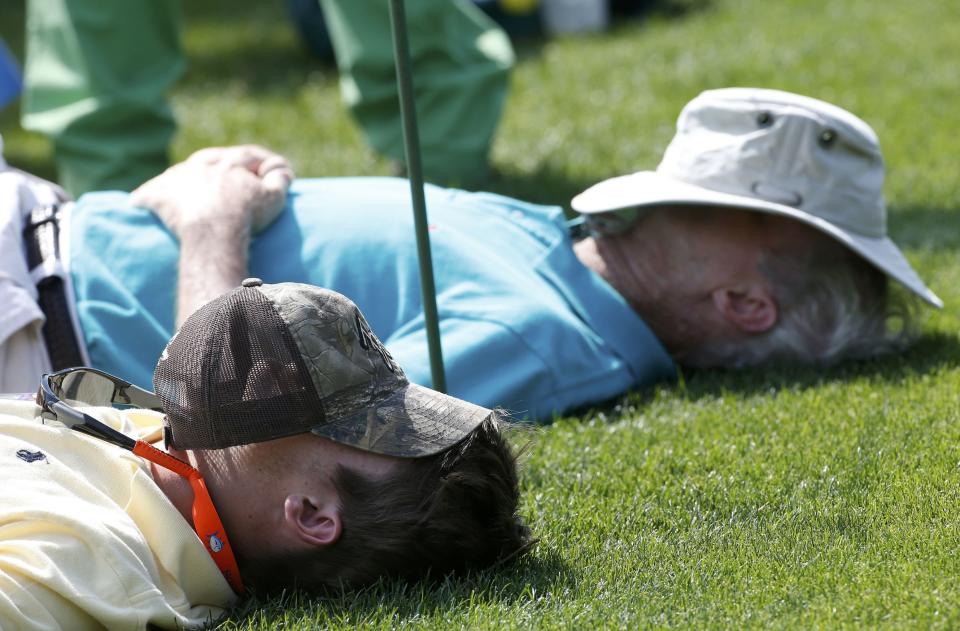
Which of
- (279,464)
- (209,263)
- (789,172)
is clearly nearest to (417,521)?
(279,464)

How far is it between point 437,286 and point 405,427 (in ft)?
3.21

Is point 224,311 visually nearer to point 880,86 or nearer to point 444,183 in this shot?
point 444,183

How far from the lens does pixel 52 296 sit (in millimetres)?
2914

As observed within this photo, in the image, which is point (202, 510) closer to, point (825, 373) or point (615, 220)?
point (615, 220)

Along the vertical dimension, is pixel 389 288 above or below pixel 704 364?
above

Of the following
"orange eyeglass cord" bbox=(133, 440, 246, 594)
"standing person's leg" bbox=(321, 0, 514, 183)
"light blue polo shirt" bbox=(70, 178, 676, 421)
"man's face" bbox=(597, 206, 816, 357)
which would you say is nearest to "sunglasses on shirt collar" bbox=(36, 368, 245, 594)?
"orange eyeglass cord" bbox=(133, 440, 246, 594)

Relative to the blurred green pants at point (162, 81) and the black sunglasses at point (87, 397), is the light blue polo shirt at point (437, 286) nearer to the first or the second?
the black sunglasses at point (87, 397)

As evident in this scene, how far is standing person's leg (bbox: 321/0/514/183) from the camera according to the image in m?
4.86

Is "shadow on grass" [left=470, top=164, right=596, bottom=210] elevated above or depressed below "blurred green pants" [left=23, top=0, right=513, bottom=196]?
below

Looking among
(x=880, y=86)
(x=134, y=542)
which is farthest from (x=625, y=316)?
(x=880, y=86)

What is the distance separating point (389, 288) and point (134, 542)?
118cm

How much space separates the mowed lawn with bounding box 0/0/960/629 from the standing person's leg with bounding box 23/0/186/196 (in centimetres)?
86

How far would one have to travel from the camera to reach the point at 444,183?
193 inches

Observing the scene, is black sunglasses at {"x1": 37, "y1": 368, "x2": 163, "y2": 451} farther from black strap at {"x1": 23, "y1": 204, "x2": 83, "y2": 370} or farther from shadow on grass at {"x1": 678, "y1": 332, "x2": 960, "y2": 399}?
shadow on grass at {"x1": 678, "y1": 332, "x2": 960, "y2": 399}
